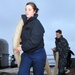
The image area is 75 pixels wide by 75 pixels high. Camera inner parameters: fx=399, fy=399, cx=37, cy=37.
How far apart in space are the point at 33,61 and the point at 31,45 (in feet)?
0.80

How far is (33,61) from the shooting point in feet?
18.6

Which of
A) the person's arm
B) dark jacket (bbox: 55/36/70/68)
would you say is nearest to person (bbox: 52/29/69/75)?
dark jacket (bbox: 55/36/70/68)

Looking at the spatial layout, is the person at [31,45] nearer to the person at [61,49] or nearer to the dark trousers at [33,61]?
the dark trousers at [33,61]

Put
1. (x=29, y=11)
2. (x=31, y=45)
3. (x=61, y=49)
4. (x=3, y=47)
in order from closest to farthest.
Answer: (x=31, y=45) < (x=29, y=11) < (x=61, y=49) < (x=3, y=47)

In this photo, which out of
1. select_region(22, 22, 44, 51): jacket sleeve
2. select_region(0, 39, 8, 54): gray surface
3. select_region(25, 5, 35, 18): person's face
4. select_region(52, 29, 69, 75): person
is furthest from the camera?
select_region(0, 39, 8, 54): gray surface

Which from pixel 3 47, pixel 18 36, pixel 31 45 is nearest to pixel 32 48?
pixel 31 45

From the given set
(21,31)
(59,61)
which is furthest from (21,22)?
(59,61)

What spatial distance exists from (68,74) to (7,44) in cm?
1259

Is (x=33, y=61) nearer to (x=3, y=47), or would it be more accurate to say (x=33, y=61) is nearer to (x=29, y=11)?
(x=29, y=11)

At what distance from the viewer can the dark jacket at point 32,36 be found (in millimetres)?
5594

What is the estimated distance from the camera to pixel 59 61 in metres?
11.5

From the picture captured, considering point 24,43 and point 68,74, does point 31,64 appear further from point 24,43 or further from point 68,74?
point 68,74

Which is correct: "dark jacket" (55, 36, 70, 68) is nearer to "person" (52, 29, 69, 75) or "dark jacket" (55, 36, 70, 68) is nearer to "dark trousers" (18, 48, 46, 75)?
"person" (52, 29, 69, 75)

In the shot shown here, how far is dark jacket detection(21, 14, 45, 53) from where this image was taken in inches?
220
